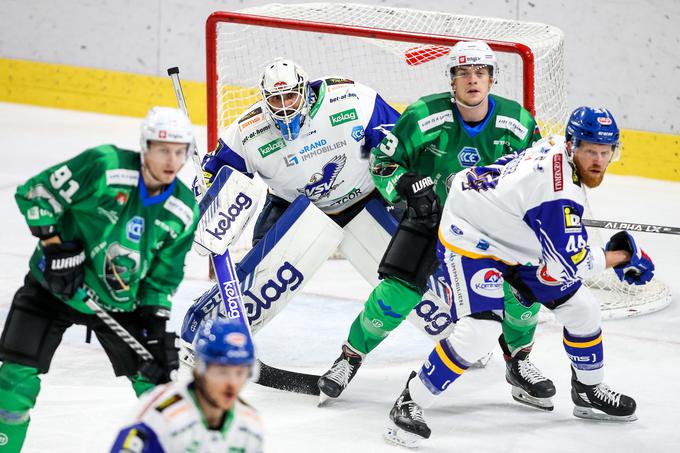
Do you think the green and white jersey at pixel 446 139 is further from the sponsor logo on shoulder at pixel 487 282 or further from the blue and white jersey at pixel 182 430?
the blue and white jersey at pixel 182 430

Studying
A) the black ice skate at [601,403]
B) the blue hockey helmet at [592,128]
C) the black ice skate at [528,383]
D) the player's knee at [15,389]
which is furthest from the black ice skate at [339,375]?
the player's knee at [15,389]

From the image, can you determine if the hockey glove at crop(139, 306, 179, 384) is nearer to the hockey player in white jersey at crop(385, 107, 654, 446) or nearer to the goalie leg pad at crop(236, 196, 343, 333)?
the hockey player in white jersey at crop(385, 107, 654, 446)

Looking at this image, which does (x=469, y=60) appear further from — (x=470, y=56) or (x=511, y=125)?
(x=511, y=125)

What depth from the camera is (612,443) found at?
155 inches

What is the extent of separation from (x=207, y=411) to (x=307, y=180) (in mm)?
2373

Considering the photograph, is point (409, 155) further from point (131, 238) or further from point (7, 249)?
point (7, 249)

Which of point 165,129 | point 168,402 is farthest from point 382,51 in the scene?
point 168,402

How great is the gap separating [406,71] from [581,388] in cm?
301

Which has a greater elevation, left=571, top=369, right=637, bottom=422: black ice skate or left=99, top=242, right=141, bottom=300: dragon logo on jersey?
left=99, top=242, right=141, bottom=300: dragon logo on jersey

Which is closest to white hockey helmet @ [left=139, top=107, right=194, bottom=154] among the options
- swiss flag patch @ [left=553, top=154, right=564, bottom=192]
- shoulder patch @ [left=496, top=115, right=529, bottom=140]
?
swiss flag patch @ [left=553, top=154, right=564, bottom=192]

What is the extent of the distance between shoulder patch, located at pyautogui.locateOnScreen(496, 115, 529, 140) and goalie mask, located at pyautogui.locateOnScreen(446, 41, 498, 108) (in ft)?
0.34

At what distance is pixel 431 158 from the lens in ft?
13.9

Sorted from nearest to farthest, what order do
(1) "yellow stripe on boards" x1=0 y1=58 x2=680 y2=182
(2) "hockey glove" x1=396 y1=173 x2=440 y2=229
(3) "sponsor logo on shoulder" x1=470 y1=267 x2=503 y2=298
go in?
1. (3) "sponsor logo on shoulder" x1=470 y1=267 x2=503 y2=298
2. (2) "hockey glove" x1=396 y1=173 x2=440 y2=229
3. (1) "yellow stripe on boards" x1=0 y1=58 x2=680 y2=182

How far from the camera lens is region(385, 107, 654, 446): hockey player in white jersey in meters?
3.58
